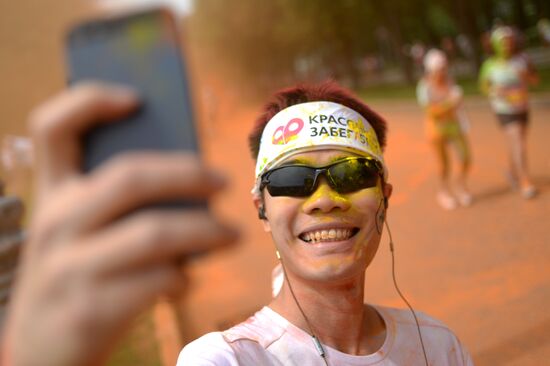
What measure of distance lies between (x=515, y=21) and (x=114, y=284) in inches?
1328

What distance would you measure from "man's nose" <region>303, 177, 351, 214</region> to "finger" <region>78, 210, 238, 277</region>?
1.15 m

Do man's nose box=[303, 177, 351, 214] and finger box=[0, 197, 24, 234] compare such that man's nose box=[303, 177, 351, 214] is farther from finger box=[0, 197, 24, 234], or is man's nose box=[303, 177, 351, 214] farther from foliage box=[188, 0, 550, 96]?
foliage box=[188, 0, 550, 96]

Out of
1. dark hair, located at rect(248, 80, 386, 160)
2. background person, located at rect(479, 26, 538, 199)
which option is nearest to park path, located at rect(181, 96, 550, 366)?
background person, located at rect(479, 26, 538, 199)

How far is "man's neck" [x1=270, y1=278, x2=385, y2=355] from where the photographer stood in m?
1.96

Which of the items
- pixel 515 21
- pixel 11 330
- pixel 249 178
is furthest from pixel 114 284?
pixel 515 21

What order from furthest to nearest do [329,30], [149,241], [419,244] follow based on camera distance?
[329,30] → [419,244] → [149,241]

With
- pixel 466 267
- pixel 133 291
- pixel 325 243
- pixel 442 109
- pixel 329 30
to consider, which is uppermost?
pixel 329 30

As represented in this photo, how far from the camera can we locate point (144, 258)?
29.9 inches

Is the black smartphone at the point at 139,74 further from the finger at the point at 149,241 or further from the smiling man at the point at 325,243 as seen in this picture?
the smiling man at the point at 325,243

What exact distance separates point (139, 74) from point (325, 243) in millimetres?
1135

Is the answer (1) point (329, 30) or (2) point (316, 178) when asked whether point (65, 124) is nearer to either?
(2) point (316, 178)

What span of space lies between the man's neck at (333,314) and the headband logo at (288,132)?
1.53ft

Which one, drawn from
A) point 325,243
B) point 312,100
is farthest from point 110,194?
point 312,100

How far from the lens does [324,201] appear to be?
192cm
